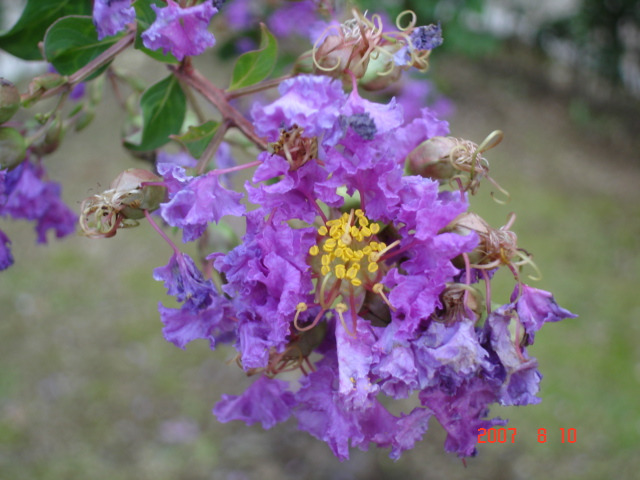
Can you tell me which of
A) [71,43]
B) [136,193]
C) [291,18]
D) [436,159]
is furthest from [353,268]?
[291,18]

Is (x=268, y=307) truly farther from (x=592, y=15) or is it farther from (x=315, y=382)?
(x=592, y=15)

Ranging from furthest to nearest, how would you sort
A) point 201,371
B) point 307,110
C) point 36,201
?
point 201,371 → point 36,201 → point 307,110

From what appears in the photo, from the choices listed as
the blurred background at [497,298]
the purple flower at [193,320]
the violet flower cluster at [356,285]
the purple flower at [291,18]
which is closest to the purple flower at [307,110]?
the violet flower cluster at [356,285]

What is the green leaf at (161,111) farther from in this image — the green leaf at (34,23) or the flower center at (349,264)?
the flower center at (349,264)

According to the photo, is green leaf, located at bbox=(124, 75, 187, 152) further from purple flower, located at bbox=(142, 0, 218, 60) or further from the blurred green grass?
the blurred green grass

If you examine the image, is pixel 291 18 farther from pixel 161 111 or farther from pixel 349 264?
pixel 349 264

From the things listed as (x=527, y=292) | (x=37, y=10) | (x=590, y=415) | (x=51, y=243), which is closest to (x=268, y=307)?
(x=527, y=292)
